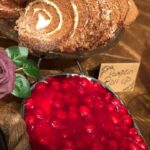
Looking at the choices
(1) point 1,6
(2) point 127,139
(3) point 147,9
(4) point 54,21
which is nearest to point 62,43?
(4) point 54,21

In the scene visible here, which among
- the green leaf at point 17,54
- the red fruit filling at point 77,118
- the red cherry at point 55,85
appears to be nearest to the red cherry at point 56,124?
the red fruit filling at point 77,118

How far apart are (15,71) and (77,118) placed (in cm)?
29

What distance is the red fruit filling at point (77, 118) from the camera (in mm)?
864

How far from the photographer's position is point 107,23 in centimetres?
101

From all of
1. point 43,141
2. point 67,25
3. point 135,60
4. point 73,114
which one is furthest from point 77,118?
point 135,60

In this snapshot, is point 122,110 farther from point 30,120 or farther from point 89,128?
point 30,120

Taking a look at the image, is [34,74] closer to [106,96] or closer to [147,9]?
[106,96]

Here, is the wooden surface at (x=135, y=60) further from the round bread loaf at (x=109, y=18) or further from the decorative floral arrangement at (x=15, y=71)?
the decorative floral arrangement at (x=15, y=71)

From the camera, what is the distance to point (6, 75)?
63 centimetres

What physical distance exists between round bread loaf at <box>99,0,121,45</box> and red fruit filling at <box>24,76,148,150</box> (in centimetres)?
13

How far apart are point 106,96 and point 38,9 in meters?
0.29

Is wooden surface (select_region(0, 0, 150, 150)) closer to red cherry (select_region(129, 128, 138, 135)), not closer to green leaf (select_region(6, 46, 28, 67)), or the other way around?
red cherry (select_region(129, 128, 138, 135))

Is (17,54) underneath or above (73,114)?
above

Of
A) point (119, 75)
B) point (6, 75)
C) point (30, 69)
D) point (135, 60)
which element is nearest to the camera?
point (6, 75)
